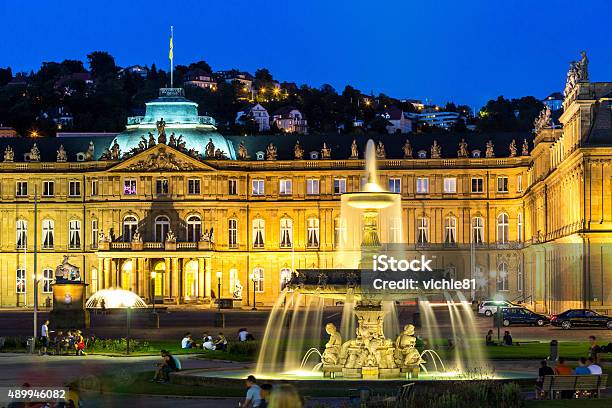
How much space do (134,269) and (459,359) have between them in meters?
80.8

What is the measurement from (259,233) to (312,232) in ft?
15.7

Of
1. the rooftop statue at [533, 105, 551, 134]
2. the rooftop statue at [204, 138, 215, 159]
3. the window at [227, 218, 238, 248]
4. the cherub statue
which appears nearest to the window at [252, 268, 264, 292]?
the window at [227, 218, 238, 248]

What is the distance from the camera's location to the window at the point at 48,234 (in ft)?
463

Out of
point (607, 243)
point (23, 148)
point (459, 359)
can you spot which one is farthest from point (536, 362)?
point (23, 148)

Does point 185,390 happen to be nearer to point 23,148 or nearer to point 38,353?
point 38,353

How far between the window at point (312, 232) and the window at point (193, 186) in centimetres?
1044

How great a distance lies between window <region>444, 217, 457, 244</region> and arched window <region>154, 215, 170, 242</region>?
25.0 metres

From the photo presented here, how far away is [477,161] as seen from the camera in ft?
456

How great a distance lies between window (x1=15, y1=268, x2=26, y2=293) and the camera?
454 ft

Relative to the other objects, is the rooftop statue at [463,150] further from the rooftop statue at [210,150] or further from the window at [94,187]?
the window at [94,187]

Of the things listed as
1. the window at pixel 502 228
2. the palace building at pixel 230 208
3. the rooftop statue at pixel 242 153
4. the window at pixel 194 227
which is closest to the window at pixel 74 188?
the palace building at pixel 230 208

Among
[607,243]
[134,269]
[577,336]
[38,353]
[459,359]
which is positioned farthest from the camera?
[134,269]

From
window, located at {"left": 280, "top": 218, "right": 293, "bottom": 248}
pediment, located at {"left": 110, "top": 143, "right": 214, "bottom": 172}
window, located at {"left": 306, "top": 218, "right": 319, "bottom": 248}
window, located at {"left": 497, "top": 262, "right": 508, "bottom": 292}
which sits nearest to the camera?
window, located at {"left": 497, "top": 262, "right": 508, "bottom": 292}

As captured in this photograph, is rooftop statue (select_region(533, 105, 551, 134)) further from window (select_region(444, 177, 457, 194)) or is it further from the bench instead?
the bench
